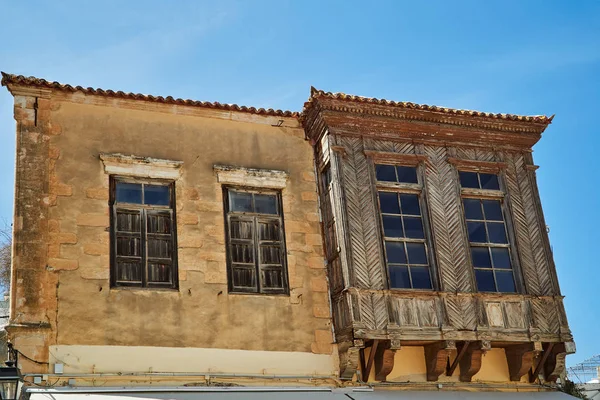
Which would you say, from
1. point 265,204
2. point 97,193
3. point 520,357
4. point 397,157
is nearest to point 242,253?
point 265,204

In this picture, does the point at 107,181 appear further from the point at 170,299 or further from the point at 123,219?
the point at 170,299

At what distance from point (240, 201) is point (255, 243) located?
0.70 meters

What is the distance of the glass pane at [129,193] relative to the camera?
1195 cm

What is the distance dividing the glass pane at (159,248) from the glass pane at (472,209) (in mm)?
4801

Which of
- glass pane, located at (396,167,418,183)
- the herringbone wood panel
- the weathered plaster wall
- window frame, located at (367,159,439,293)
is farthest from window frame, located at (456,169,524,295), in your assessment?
the weathered plaster wall

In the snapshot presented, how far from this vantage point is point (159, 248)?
11.9 m

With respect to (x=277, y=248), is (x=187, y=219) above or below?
above

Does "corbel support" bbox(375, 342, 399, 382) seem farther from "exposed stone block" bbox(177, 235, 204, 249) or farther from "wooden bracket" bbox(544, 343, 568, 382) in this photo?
"exposed stone block" bbox(177, 235, 204, 249)

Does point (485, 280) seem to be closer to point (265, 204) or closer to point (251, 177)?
point (265, 204)

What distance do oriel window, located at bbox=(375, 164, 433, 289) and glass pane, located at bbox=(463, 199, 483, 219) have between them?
2.73ft

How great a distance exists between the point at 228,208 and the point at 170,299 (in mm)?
1740

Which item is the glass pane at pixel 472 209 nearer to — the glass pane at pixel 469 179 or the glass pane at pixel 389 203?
the glass pane at pixel 469 179

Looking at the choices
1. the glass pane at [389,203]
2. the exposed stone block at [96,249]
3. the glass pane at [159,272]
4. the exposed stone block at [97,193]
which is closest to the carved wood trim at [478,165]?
the glass pane at [389,203]

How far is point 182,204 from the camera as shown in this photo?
39.9ft
